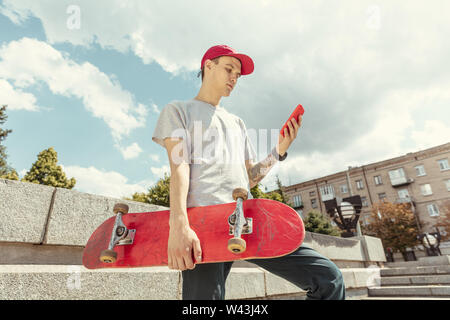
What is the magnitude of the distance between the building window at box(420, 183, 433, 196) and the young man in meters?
41.2

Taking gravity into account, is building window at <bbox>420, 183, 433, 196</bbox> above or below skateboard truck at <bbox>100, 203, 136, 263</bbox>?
above

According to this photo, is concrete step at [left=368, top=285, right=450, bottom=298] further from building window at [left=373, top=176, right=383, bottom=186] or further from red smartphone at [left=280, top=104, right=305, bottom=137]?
building window at [left=373, top=176, right=383, bottom=186]

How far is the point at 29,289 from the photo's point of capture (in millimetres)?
1972

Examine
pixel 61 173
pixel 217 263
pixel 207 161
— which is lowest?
pixel 217 263

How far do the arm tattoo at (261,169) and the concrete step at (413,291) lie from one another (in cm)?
634

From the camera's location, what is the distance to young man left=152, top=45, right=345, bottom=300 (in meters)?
1.25

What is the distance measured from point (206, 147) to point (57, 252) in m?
1.90

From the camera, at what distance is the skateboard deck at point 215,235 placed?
122cm

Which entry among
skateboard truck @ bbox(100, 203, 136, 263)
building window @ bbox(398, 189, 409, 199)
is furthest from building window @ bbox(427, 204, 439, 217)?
skateboard truck @ bbox(100, 203, 136, 263)

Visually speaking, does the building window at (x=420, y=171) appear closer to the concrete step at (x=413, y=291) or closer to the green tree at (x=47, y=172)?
the concrete step at (x=413, y=291)

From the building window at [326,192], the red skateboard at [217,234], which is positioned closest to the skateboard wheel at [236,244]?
the red skateboard at [217,234]
